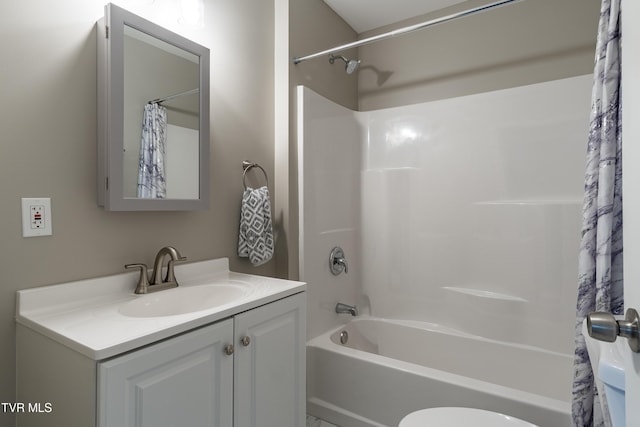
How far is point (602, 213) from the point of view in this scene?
1.18 m

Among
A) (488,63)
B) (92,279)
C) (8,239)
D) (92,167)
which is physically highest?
(488,63)

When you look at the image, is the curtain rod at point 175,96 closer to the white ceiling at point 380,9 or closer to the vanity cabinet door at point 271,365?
the vanity cabinet door at point 271,365

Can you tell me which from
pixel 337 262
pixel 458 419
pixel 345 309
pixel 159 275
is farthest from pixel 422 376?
pixel 159 275

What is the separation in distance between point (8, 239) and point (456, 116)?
238cm

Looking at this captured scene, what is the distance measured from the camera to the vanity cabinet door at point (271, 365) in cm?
120

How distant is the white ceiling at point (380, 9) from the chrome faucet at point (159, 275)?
6.38ft

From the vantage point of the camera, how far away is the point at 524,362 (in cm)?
207

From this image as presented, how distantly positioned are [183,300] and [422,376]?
3.80 ft

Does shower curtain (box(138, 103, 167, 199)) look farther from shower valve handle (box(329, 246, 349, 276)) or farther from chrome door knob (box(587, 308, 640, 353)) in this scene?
chrome door knob (box(587, 308, 640, 353))

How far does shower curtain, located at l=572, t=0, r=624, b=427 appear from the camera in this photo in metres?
1.17

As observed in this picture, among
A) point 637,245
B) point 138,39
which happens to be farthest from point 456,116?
point 637,245

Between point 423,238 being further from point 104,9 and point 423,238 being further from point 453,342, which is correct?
point 104,9

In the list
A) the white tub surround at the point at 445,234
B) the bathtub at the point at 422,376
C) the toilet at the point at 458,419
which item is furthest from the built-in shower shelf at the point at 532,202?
the toilet at the point at 458,419

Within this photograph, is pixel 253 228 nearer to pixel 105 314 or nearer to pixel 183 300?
pixel 183 300
